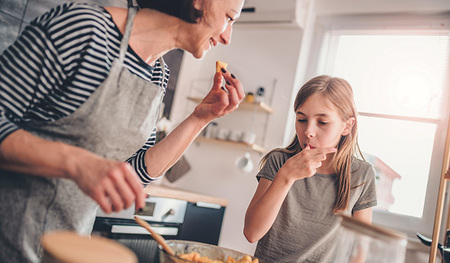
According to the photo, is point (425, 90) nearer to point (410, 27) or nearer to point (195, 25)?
point (410, 27)

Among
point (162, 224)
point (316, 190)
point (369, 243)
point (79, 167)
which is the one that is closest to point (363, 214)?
point (316, 190)

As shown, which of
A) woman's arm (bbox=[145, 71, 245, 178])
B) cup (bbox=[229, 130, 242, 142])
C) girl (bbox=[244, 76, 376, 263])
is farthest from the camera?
cup (bbox=[229, 130, 242, 142])

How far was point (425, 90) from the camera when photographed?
280cm

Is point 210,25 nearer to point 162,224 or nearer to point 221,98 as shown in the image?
point 221,98

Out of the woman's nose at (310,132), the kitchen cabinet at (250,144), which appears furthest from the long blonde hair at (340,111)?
the kitchen cabinet at (250,144)

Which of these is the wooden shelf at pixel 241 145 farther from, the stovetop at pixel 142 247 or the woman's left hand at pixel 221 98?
the woman's left hand at pixel 221 98

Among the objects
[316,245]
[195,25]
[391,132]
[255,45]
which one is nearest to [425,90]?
[391,132]

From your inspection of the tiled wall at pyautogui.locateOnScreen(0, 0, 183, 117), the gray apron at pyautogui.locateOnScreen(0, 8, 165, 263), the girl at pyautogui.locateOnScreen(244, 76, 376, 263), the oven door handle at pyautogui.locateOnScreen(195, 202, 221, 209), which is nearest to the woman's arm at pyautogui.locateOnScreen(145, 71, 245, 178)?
the gray apron at pyautogui.locateOnScreen(0, 8, 165, 263)

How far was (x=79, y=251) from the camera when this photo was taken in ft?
1.30

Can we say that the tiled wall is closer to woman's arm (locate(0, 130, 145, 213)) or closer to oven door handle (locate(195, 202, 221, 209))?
woman's arm (locate(0, 130, 145, 213))

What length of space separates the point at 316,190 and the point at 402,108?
1917 millimetres

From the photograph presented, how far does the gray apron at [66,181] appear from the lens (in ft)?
2.42

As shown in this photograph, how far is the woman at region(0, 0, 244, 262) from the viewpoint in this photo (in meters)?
0.63

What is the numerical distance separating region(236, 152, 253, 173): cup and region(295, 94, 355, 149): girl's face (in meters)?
1.64
